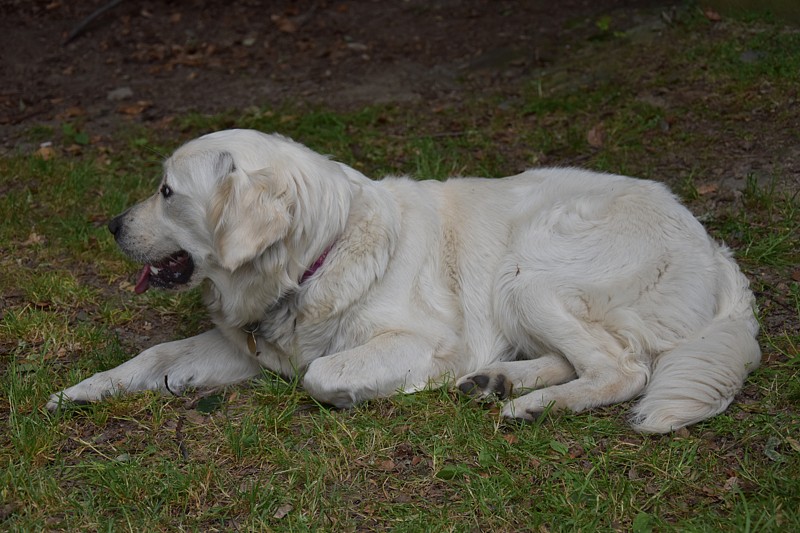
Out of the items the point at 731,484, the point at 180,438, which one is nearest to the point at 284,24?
the point at 180,438

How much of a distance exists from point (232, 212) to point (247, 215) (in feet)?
0.24

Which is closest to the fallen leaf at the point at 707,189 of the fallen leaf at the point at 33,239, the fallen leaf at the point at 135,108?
the fallen leaf at the point at 33,239

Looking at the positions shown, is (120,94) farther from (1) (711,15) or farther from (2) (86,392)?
(1) (711,15)

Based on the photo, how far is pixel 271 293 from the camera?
4188mm

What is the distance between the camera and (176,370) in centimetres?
443

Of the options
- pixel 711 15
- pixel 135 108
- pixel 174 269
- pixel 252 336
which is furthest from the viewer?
pixel 135 108

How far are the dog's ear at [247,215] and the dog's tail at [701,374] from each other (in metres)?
1.79

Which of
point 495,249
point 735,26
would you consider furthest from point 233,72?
point 495,249

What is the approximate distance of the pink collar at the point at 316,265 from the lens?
423 cm

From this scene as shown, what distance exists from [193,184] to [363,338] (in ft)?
3.60

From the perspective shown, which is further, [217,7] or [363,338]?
[217,7]

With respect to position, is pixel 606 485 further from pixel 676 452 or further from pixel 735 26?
pixel 735 26

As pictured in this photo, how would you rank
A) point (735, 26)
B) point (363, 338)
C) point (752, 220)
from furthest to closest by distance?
1. point (735, 26)
2. point (752, 220)
3. point (363, 338)

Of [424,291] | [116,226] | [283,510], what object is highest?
[116,226]
